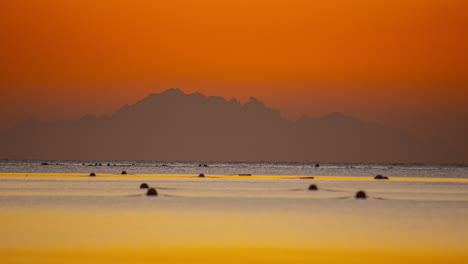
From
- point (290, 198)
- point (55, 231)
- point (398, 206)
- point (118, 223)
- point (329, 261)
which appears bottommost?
point (329, 261)

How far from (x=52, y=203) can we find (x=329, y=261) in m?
28.9

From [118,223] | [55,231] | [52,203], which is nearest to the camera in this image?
[55,231]

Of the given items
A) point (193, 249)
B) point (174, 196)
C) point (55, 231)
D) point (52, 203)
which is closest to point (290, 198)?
point (174, 196)

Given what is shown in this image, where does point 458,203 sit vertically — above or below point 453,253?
above

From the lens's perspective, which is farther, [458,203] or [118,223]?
[458,203]

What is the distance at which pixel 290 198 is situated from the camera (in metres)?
60.0

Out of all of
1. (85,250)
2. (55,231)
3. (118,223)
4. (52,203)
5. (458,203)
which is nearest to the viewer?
(85,250)

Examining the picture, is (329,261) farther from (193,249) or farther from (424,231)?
(424,231)

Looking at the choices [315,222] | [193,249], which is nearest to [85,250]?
[193,249]

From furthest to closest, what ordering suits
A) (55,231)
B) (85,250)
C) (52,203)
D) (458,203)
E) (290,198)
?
(290,198) → (458,203) → (52,203) → (55,231) → (85,250)

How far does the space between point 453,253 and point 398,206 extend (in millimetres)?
23990

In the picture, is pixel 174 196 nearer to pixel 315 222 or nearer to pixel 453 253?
pixel 315 222

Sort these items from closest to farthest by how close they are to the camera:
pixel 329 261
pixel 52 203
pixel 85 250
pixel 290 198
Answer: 1. pixel 329 261
2. pixel 85 250
3. pixel 52 203
4. pixel 290 198

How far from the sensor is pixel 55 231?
3359 centimetres
